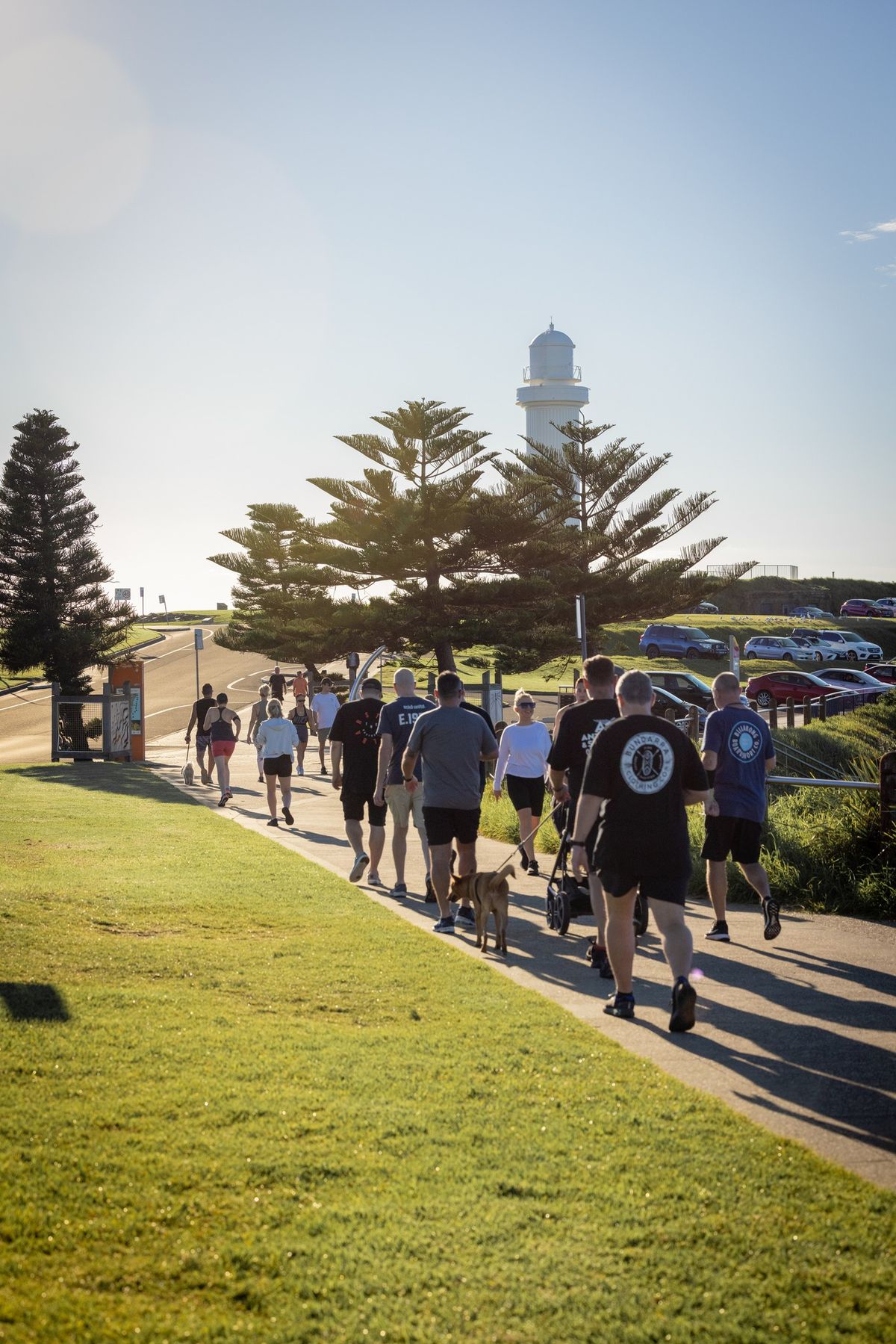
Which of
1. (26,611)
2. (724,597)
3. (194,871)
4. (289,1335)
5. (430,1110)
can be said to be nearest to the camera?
(289,1335)

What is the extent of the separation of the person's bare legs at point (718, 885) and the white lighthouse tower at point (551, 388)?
74.8m

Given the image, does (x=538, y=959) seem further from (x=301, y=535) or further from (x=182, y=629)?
(x=182, y=629)

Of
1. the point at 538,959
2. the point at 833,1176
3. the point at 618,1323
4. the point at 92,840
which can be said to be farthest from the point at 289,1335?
the point at 92,840

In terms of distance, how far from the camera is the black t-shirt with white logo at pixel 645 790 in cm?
580

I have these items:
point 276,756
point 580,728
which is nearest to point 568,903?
point 580,728

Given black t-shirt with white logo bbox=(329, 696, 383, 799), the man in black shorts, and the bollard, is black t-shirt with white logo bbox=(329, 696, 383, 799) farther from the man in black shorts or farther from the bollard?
the bollard

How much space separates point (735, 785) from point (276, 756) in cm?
771

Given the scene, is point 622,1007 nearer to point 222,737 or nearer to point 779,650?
point 222,737

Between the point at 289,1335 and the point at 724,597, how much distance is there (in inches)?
3217

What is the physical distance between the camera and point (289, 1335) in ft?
9.93

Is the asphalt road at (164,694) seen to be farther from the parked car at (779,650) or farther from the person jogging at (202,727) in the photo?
the parked car at (779,650)

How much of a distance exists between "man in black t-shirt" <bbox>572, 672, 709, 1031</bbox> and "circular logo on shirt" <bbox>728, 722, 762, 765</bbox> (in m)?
2.27

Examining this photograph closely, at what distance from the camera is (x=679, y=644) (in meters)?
52.8

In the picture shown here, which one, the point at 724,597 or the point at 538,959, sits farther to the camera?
the point at 724,597
